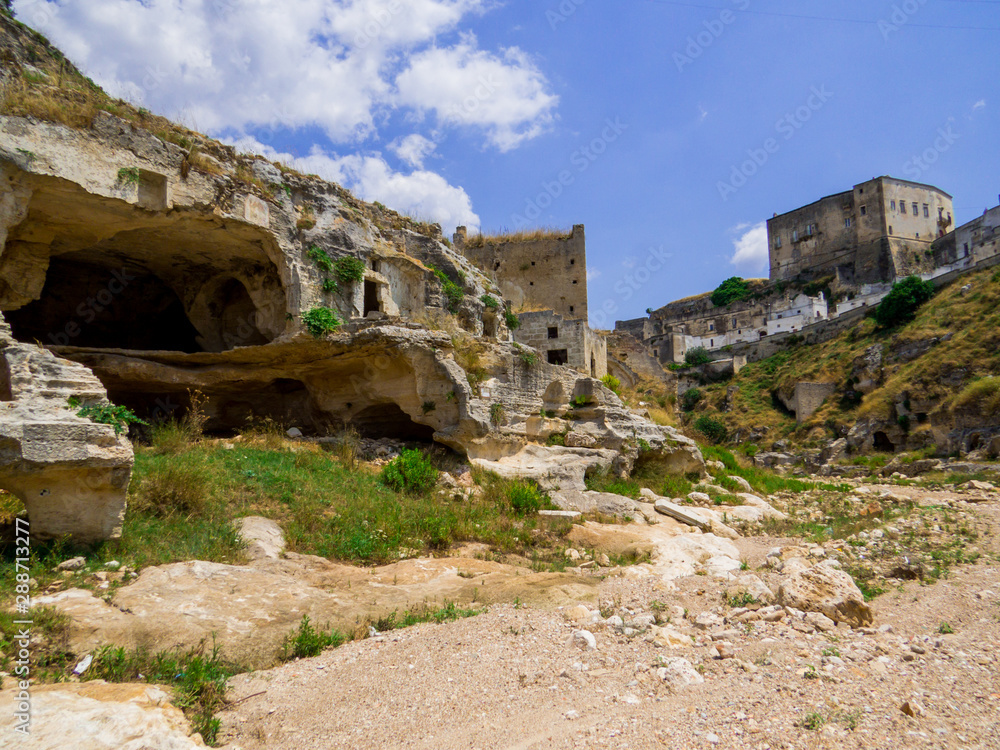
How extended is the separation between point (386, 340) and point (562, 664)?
823 cm

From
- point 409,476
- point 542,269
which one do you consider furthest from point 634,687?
point 542,269

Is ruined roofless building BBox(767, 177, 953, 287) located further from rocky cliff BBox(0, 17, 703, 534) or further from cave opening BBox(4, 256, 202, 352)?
cave opening BBox(4, 256, 202, 352)

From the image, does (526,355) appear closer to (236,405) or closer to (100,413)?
(236,405)

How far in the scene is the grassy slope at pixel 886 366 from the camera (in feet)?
85.7

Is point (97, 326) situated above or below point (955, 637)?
above

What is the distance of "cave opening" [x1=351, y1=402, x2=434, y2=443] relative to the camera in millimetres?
13484

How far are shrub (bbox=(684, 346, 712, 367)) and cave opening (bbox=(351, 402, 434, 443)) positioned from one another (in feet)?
126

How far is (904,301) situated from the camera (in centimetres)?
3444

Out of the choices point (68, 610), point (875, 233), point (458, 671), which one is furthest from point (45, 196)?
point (875, 233)

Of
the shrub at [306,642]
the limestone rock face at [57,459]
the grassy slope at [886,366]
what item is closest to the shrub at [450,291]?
the limestone rock face at [57,459]

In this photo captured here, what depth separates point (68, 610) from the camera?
4.56 m

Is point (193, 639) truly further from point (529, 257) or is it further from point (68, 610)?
point (529, 257)

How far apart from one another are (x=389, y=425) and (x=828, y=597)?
10590mm

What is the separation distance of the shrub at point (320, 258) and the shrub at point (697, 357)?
133ft
